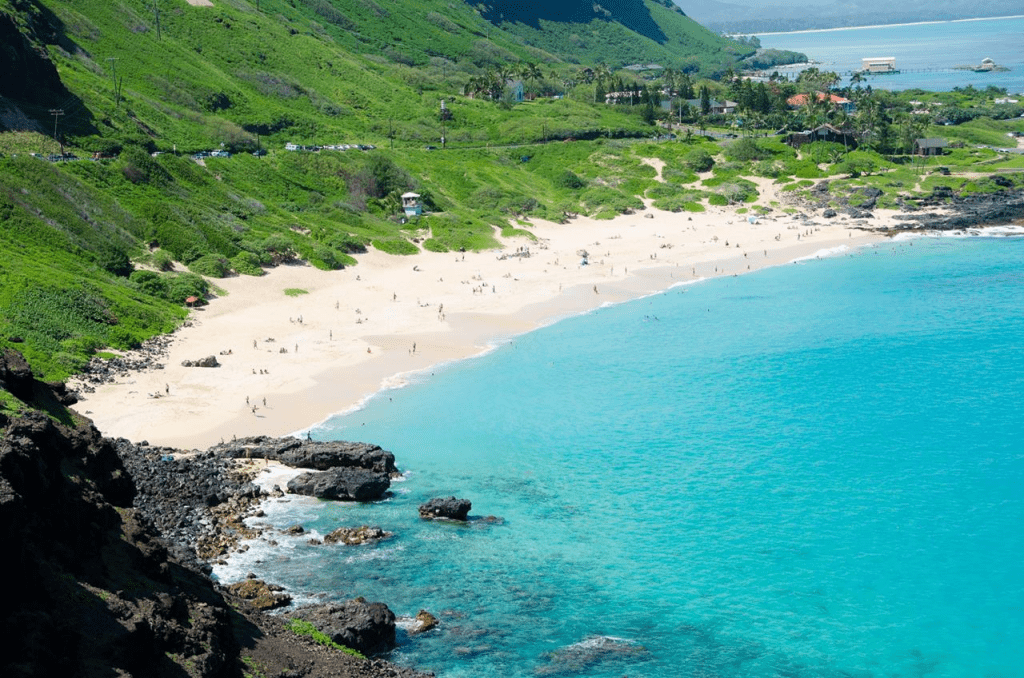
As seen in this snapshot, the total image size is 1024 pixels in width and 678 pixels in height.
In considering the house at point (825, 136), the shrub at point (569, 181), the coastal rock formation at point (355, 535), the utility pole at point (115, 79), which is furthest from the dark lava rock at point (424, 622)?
the house at point (825, 136)

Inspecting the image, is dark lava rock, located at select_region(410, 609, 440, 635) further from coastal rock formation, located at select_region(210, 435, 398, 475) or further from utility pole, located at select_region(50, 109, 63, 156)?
utility pole, located at select_region(50, 109, 63, 156)

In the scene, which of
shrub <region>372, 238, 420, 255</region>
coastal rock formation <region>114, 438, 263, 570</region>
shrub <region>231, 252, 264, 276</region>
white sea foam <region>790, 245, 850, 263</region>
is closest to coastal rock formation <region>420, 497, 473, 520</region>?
coastal rock formation <region>114, 438, 263, 570</region>

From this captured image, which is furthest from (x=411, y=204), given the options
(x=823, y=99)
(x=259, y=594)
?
(x=823, y=99)

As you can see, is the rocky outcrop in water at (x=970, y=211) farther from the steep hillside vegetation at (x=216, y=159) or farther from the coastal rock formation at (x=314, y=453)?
the coastal rock formation at (x=314, y=453)

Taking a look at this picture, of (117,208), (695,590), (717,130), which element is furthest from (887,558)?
(717,130)

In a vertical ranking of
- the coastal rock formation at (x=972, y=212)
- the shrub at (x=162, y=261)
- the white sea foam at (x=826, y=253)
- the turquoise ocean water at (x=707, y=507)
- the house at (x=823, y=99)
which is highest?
the house at (x=823, y=99)

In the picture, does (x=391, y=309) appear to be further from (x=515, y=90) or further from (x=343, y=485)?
(x=515, y=90)

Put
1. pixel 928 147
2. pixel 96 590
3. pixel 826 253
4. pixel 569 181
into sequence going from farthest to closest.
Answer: pixel 928 147, pixel 569 181, pixel 826 253, pixel 96 590

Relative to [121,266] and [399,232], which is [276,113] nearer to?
[399,232]
